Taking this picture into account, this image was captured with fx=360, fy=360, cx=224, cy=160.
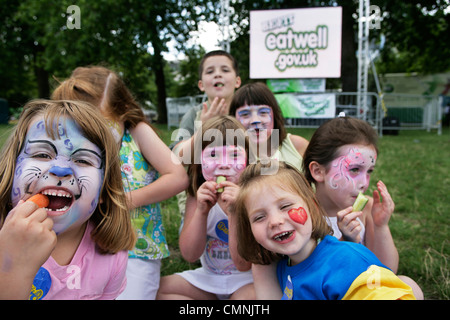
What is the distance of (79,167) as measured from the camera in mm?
1446

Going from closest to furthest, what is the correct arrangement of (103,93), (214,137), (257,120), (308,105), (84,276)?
(84,276) < (214,137) < (103,93) < (257,120) < (308,105)

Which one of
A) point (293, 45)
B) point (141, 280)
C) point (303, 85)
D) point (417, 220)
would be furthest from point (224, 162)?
point (303, 85)

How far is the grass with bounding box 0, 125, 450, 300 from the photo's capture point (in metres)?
2.71

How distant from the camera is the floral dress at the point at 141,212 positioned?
7.91ft

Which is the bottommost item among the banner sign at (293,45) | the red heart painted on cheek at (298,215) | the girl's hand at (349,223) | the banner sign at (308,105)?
the girl's hand at (349,223)

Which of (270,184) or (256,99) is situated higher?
(256,99)

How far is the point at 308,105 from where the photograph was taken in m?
13.1

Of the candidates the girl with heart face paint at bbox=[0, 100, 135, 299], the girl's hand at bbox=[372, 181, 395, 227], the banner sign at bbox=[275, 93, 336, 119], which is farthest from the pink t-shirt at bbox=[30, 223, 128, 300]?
the banner sign at bbox=[275, 93, 336, 119]

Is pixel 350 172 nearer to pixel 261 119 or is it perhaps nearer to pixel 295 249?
pixel 295 249

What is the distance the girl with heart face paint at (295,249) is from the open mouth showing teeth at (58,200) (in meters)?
0.76

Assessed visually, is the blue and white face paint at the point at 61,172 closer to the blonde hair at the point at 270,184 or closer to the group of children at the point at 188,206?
the group of children at the point at 188,206

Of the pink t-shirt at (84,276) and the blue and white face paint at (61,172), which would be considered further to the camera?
the pink t-shirt at (84,276)

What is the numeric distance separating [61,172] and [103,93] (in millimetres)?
1111

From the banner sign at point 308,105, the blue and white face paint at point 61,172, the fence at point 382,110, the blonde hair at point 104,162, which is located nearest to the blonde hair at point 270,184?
Answer: the blonde hair at point 104,162
